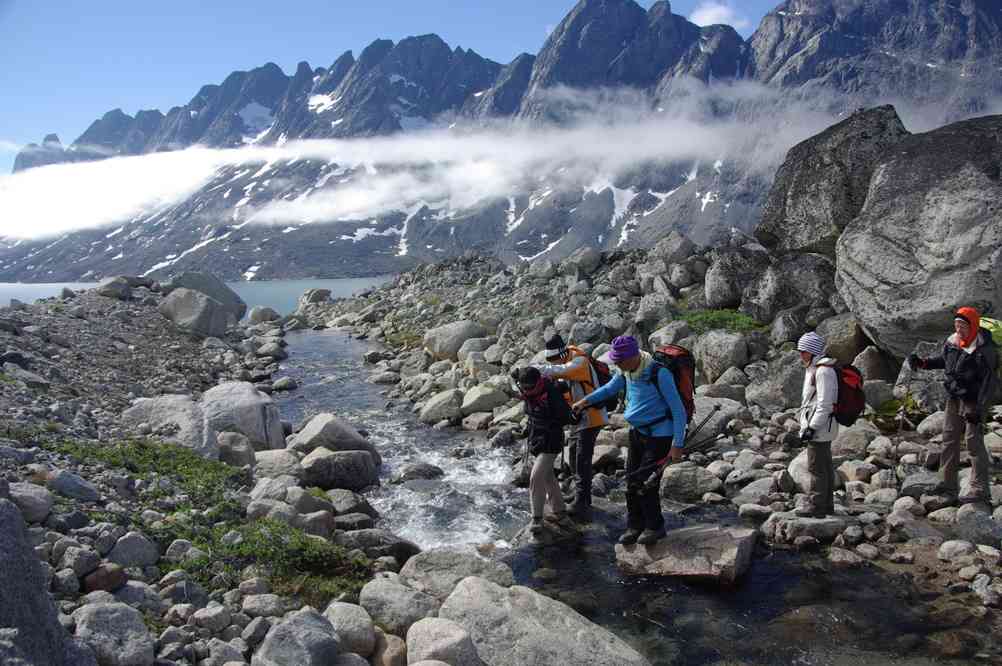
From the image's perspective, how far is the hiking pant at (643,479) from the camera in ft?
32.8

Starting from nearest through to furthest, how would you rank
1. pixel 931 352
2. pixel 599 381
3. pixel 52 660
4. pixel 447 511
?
pixel 52 660
pixel 599 381
pixel 447 511
pixel 931 352

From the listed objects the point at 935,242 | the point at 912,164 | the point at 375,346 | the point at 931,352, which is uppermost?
the point at 912,164

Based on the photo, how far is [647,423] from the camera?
9.99m

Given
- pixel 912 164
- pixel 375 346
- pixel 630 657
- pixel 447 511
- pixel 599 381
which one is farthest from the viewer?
pixel 375 346

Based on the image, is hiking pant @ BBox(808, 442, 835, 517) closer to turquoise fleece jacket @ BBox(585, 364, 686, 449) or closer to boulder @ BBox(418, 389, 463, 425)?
turquoise fleece jacket @ BBox(585, 364, 686, 449)

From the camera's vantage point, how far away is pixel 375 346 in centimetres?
3825

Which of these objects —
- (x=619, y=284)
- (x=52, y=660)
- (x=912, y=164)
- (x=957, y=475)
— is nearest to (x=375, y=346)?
(x=619, y=284)

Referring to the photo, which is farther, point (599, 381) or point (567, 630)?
point (599, 381)

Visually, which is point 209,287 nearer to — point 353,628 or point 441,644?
point 353,628

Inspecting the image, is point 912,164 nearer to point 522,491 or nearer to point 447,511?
point 522,491

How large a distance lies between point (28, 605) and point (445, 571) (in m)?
5.49

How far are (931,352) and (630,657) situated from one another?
468 inches

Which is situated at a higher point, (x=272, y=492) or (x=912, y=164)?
(x=912, y=164)

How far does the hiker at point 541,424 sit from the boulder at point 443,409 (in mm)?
9034
